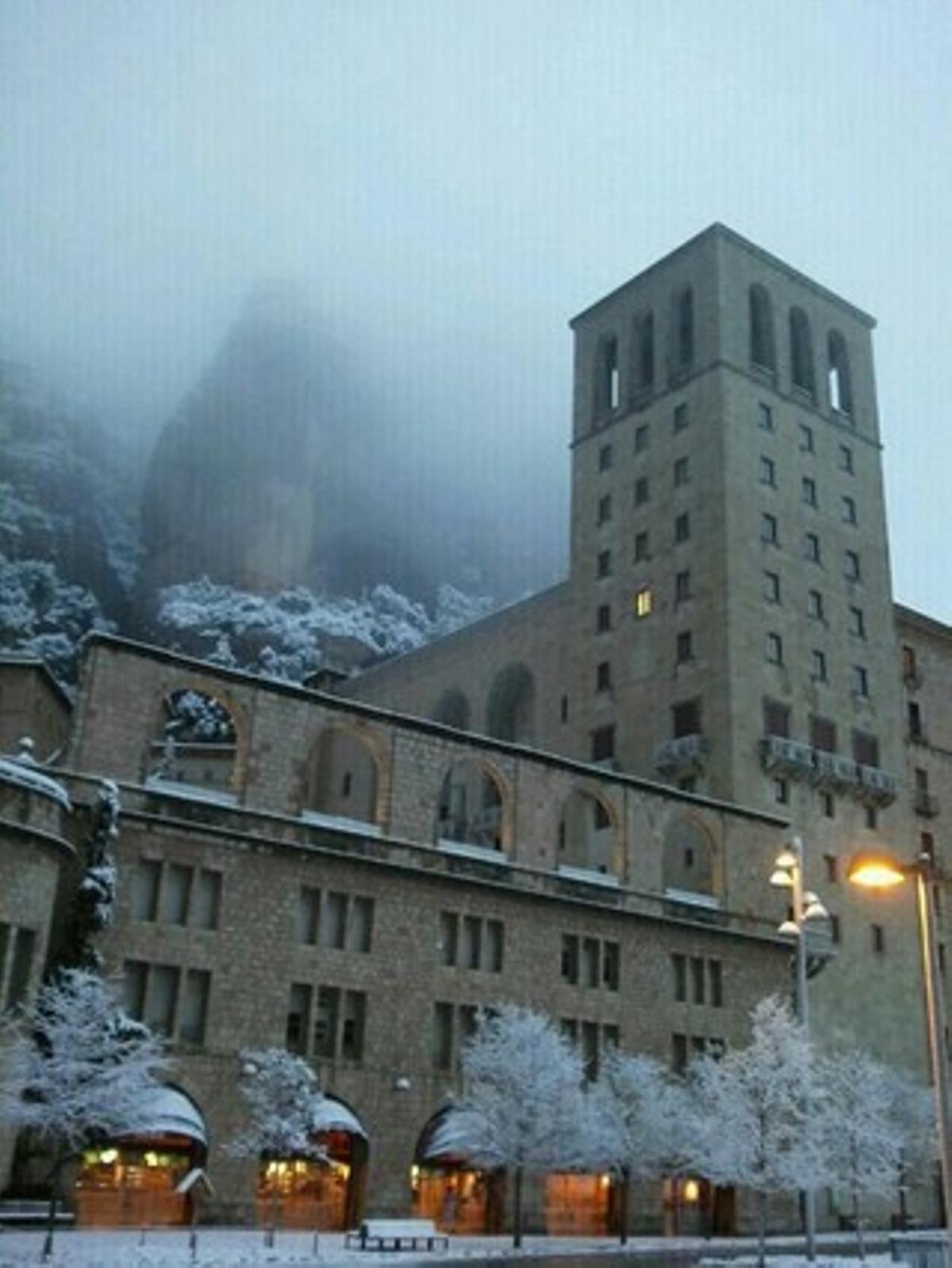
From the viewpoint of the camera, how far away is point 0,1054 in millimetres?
30922

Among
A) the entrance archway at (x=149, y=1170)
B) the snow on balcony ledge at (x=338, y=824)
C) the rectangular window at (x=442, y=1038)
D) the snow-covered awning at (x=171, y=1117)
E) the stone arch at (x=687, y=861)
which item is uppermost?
the stone arch at (x=687, y=861)

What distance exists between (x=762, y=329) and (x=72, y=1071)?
184 feet

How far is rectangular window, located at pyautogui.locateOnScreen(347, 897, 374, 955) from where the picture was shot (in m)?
42.7

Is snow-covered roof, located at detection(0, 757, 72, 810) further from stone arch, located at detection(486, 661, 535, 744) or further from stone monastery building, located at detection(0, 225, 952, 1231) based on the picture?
stone arch, located at detection(486, 661, 535, 744)

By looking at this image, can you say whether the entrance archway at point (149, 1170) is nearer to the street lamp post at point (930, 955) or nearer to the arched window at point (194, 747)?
the arched window at point (194, 747)

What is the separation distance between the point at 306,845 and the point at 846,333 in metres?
51.2

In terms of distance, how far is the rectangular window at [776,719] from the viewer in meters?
62.1

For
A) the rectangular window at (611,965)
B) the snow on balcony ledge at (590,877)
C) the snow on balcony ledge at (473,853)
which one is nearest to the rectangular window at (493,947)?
the snow on balcony ledge at (473,853)

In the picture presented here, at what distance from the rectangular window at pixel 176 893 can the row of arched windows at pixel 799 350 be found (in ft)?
148

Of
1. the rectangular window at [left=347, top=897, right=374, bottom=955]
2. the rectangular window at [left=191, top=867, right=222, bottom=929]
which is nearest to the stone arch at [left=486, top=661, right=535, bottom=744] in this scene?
the rectangular window at [left=347, top=897, right=374, bottom=955]

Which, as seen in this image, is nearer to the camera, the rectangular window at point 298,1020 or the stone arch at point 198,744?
the rectangular window at point 298,1020

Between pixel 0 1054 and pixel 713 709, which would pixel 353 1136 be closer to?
pixel 0 1054

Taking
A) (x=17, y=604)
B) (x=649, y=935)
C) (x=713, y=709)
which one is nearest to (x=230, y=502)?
(x=17, y=604)

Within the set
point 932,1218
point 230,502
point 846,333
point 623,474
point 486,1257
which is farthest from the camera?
point 230,502
